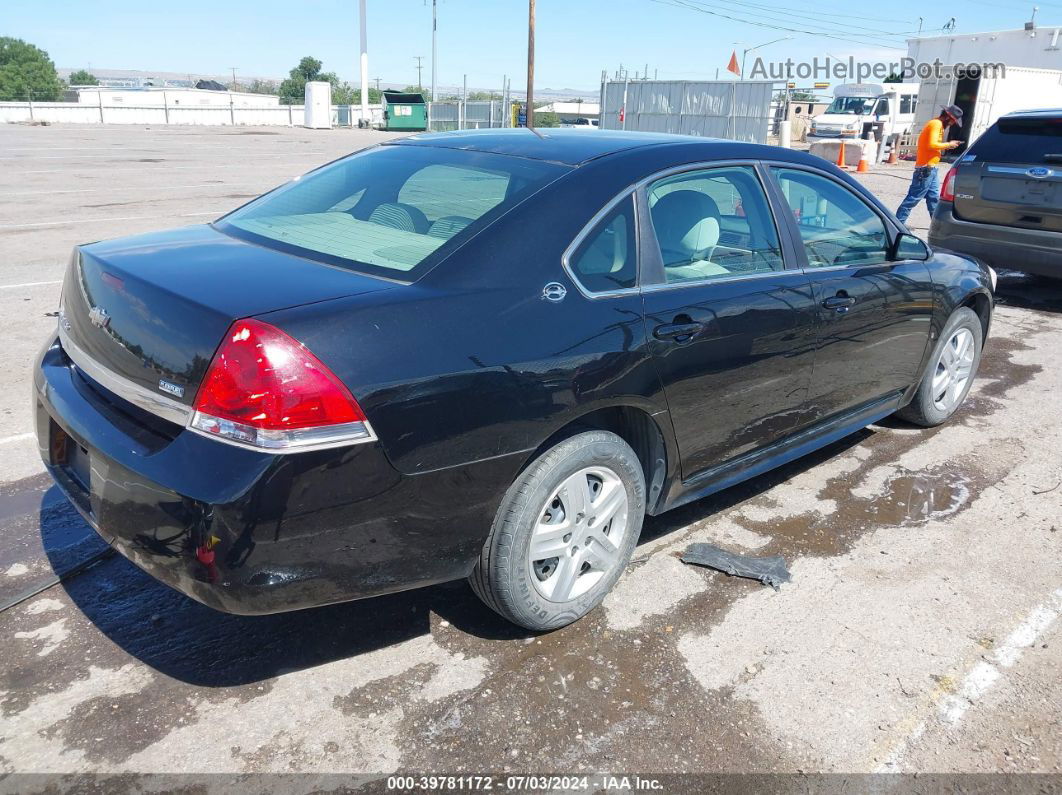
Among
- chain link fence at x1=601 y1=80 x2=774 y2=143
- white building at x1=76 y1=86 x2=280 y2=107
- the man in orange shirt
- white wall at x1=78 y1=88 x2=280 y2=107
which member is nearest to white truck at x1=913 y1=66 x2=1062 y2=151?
chain link fence at x1=601 y1=80 x2=774 y2=143

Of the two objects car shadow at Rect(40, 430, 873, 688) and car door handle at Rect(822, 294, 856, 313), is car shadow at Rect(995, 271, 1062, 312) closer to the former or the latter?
car door handle at Rect(822, 294, 856, 313)

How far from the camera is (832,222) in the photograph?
13.3 feet

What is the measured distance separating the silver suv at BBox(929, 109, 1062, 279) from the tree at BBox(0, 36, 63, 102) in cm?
8339

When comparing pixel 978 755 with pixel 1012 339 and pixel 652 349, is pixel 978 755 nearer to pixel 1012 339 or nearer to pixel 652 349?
pixel 652 349

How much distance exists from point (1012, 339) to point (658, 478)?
553 cm

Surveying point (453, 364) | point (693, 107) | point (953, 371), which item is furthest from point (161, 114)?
point (453, 364)

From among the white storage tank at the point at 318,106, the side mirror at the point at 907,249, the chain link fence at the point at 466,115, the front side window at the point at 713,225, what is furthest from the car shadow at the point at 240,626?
the white storage tank at the point at 318,106

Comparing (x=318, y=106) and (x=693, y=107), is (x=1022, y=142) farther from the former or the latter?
(x=318, y=106)

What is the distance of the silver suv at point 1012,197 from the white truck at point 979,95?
63.9 ft

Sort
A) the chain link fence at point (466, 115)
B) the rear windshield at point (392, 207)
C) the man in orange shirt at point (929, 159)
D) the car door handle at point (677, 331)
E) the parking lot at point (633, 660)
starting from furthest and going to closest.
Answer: the chain link fence at point (466, 115)
the man in orange shirt at point (929, 159)
the car door handle at point (677, 331)
the rear windshield at point (392, 207)
the parking lot at point (633, 660)

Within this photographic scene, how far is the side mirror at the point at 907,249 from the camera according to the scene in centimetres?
425

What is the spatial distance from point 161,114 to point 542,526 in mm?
49088

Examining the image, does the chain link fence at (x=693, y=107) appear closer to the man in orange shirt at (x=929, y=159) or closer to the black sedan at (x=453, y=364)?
the man in orange shirt at (x=929, y=159)

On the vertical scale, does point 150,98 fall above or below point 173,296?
above
